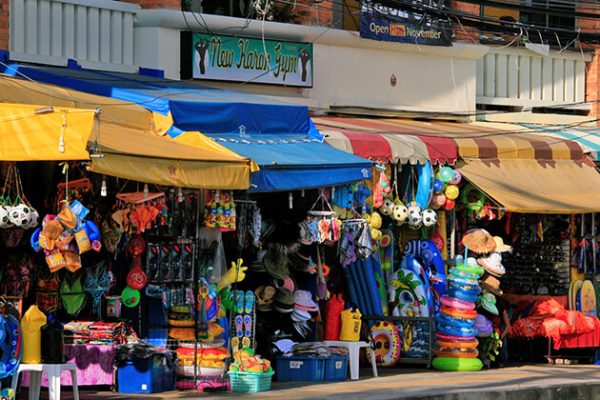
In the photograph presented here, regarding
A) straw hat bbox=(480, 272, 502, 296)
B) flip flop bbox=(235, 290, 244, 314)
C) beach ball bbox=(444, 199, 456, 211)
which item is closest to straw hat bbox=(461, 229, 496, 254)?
straw hat bbox=(480, 272, 502, 296)

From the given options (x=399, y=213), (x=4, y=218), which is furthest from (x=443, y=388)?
(x=4, y=218)

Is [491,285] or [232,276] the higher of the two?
[232,276]

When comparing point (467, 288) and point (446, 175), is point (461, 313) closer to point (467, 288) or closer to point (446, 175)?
point (467, 288)

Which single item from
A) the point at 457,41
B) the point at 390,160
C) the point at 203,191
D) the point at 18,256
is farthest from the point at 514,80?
the point at 18,256

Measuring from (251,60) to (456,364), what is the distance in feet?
14.6

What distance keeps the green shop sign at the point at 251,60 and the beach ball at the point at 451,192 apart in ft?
7.45

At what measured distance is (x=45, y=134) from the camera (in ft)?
43.9

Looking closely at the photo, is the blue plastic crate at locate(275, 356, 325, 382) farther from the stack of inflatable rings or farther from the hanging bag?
the stack of inflatable rings

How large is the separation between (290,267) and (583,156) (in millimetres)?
5852

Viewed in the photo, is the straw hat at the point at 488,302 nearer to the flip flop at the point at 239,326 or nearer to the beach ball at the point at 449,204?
the beach ball at the point at 449,204

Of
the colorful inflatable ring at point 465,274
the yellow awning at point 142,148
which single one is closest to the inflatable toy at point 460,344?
the colorful inflatable ring at point 465,274

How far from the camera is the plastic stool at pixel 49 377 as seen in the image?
13637 millimetres

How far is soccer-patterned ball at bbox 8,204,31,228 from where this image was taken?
1380cm

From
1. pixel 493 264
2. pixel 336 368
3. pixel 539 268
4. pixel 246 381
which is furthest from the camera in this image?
pixel 539 268
